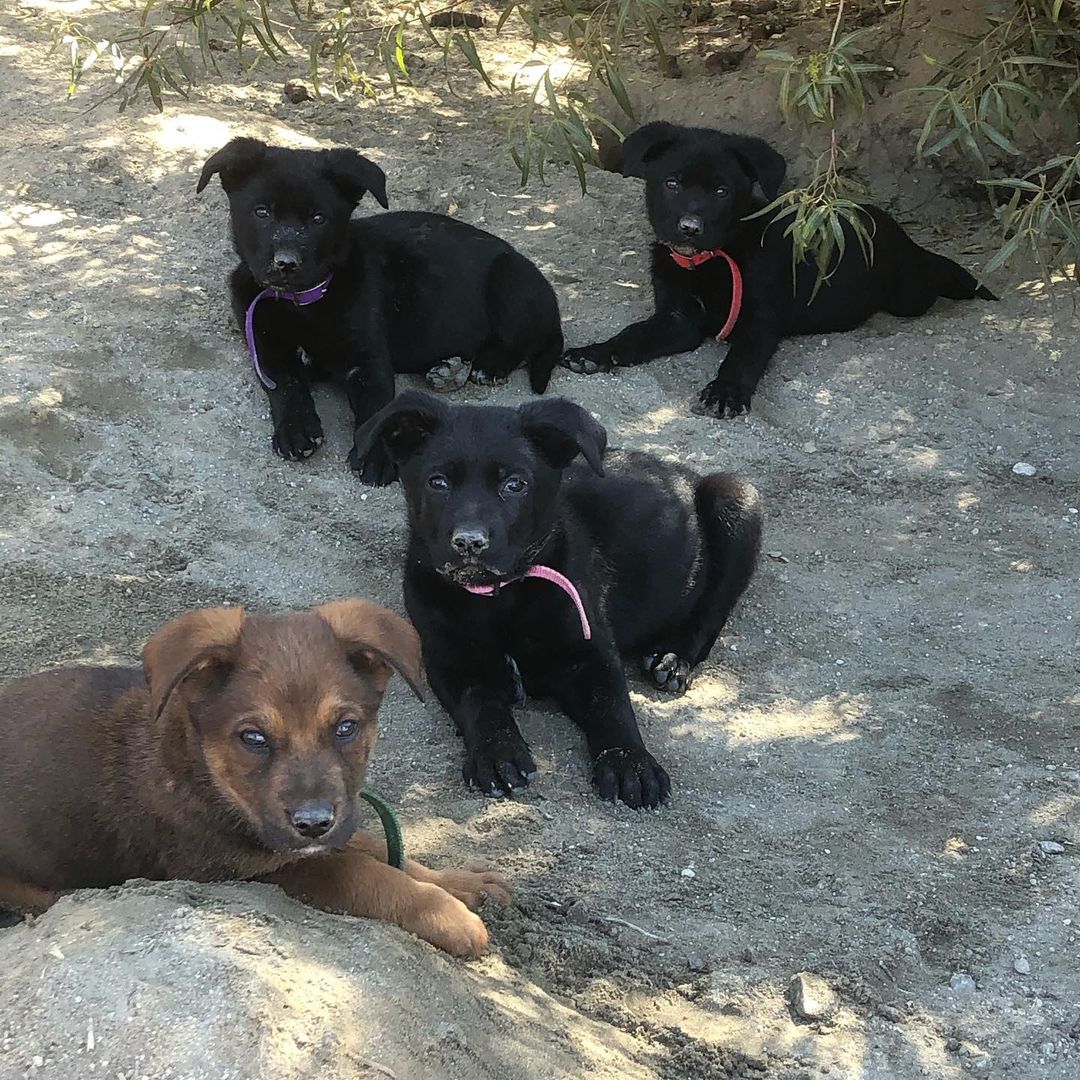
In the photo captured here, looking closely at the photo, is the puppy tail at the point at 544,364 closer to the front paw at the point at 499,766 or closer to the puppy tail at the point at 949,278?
the puppy tail at the point at 949,278

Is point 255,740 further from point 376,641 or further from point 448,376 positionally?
point 448,376

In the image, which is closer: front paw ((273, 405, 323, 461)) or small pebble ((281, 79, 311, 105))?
front paw ((273, 405, 323, 461))

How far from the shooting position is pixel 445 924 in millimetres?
3023

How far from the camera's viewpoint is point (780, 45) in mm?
8266

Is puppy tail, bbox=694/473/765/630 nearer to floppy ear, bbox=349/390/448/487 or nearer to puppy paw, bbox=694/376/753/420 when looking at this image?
puppy paw, bbox=694/376/753/420

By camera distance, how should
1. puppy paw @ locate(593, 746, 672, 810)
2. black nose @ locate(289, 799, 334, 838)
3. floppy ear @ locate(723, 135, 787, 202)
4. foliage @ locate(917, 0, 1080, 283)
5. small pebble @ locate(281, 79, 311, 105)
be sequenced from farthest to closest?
small pebble @ locate(281, 79, 311, 105)
floppy ear @ locate(723, 135, 787, 202)
foliage @ locate(917, 0, 1080, 283)
puppy paw @ locate(593, 746, 672, 810)
black nose @ locate(289, 799, 334, 838)

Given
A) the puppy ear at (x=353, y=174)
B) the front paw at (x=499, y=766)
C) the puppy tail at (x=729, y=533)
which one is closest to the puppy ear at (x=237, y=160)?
the puppy ear at (x=353, y=174)

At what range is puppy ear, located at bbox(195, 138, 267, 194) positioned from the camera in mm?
6027

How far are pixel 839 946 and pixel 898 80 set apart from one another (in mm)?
5783

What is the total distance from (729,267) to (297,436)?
105 inches

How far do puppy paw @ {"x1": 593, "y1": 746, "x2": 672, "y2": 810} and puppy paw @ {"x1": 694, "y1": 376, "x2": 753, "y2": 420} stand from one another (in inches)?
104

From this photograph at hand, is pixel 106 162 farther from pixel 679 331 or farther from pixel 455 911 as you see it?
pixel 455 911

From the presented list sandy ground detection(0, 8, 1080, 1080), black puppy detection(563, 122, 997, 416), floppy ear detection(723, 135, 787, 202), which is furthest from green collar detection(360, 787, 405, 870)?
floppy ear detection(723, 135, 787, 202)

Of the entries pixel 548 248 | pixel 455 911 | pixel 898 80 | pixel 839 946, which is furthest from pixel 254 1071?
pixel 898 80
